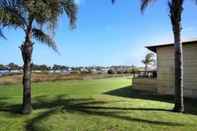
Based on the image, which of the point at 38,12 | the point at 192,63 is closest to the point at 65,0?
the point at 38,12

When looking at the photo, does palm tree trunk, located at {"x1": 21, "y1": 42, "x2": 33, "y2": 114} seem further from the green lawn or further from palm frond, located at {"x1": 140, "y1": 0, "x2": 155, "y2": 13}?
palm frond, located at {"x1": 140, "y1": 0, "x2": 155, "y2": 13}

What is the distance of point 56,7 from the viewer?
468 inches

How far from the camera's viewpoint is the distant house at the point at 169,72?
17.8m

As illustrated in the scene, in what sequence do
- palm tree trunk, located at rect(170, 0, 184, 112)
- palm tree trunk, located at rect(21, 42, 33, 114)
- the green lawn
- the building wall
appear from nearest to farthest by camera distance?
the green lawn → palm tree trunk, located at rect(21, 42, 33, 114) → palm tree trunk, located at rect(170, 0, 184, 112) → the building wall

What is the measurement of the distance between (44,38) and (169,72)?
10.3 m

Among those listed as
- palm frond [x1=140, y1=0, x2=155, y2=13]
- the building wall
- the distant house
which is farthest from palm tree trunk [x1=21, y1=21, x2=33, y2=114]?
the building wall

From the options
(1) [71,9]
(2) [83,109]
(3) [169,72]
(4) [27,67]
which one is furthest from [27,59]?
(3) [169,72]

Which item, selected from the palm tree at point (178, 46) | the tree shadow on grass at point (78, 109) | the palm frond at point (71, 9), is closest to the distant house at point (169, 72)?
the palm tree at point (178, 46)

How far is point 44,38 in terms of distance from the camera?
41.9 feet

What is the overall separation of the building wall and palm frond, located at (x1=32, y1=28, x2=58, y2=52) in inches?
376

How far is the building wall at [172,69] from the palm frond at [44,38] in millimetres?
9551

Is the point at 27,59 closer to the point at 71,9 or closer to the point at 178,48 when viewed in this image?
the point at 71,9

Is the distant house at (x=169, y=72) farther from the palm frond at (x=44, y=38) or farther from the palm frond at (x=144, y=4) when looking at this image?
the palm frond at (x=44, y=38)

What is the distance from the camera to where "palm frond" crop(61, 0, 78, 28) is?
488 inches
